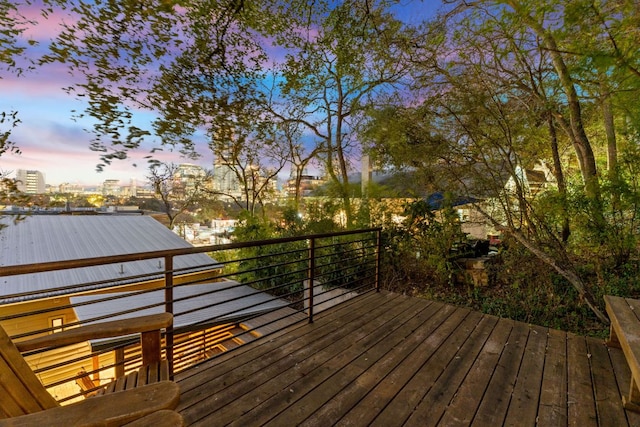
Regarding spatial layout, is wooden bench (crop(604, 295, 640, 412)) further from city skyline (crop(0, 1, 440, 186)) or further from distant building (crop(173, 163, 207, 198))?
distant building (crop(173, 163, 207, 198))

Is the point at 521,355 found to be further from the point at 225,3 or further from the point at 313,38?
the point at 313,38

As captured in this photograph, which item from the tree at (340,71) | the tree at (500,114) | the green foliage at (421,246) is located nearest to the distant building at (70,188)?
the tree at (340,71)

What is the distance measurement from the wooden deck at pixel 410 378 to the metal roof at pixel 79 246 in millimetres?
3668

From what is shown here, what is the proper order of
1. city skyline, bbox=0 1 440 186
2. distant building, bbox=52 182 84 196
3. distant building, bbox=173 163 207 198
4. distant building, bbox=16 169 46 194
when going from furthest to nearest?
distant building, bbox=173 163 207 198 < distant building, bbox=52 182 84 196 < distant building, bbox=16 169 46 194 < city skyline, bbox=0 1 440 186

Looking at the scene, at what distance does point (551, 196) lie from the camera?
3543 mm

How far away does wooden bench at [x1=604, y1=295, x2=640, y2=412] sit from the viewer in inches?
57.4

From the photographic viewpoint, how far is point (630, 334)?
166 cm

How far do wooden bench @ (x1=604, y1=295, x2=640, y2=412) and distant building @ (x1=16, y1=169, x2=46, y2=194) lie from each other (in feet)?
11.3

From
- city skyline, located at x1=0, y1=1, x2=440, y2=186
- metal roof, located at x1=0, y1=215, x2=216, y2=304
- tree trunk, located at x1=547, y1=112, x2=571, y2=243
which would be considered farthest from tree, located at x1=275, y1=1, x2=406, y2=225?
metal roof, located at x1=0, y1=215, x2=216, y2=304

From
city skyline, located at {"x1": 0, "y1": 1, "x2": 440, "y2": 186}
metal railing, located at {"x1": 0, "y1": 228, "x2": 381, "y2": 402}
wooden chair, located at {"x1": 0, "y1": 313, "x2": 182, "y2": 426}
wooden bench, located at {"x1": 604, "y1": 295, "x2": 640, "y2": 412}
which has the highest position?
city skyline, located at {"x1": 0, "y1": 1, "x2": 440, "y2": 186}

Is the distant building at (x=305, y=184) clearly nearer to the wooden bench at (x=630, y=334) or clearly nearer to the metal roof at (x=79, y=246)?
the metal roof at (x=79, y=246)

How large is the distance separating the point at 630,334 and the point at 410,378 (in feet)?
4.17

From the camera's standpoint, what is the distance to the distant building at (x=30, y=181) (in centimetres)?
176

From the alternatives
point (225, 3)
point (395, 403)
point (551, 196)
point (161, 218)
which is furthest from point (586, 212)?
point (161, 218)
